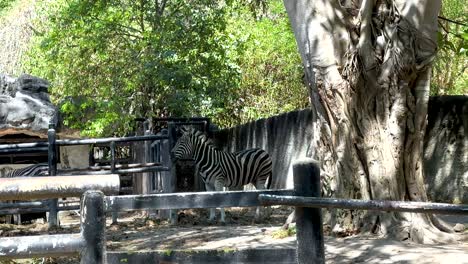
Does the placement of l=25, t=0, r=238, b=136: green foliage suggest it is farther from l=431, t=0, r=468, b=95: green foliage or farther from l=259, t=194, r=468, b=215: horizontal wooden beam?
l=259, t=194, r=468, b=215: horizontal wooden beam

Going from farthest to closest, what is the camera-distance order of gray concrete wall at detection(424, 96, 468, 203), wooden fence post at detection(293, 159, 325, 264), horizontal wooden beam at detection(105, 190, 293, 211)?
gray concrete wall at detection(424, 96, 468, 203)
horizontal wooden beam at detection(105, 190, 293, 211)
wooden fence post at detection(293, 159, 325, 264)

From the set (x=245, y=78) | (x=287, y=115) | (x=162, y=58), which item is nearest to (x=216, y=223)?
(x=287, y=115)

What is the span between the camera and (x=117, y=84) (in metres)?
Answer: 16.3

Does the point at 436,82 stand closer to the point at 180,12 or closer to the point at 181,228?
the point at 180,12

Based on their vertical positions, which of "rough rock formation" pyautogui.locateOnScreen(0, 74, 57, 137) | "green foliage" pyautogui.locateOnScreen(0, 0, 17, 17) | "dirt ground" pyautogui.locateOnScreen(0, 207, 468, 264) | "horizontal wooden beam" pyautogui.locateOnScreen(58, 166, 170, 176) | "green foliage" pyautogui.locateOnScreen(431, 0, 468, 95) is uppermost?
"green foliage" pyautogui.locateOnScreen(0, 0, 17, 17)

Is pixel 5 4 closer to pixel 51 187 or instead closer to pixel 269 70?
pixel 269 70

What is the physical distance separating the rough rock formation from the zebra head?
554 centimetres

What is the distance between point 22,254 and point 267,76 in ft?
58.3

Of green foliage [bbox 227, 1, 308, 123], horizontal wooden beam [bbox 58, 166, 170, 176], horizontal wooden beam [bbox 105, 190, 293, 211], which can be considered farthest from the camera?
green foliage [bbox 227, 1, 308, 123]

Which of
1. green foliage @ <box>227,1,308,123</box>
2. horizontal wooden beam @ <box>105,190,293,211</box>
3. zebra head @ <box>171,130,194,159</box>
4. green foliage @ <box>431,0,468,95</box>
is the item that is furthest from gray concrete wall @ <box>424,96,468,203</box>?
green foliage @ <box>227,1,308,123</box>

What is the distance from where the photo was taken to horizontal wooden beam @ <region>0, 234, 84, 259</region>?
8.71ft

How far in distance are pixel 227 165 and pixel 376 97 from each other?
5221mm

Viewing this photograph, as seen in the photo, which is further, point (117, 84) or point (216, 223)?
point (117, 84)

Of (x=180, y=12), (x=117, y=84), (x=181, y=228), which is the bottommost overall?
(x=181, y=228)
